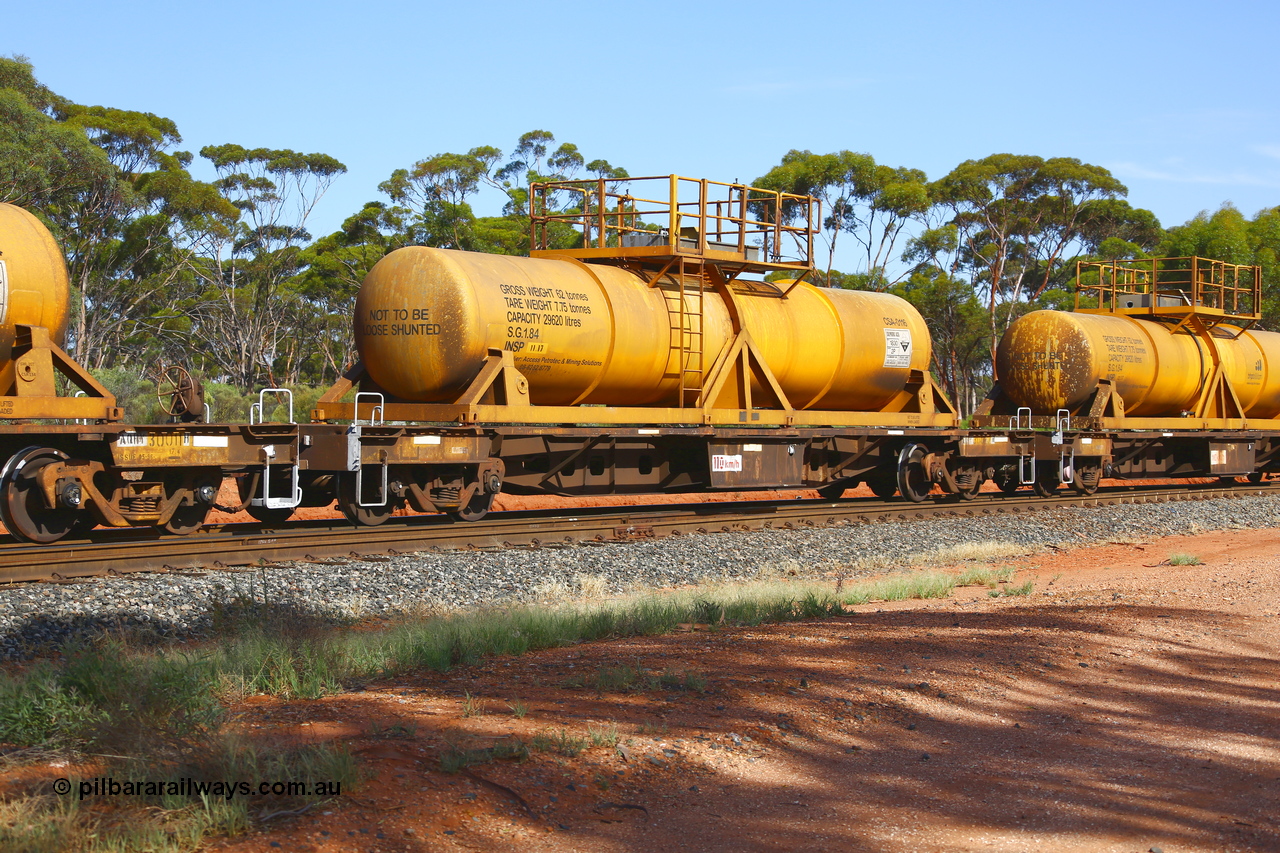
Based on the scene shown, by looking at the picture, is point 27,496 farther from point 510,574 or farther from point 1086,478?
point 1086,478

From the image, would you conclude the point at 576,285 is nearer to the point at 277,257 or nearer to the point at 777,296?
the point at 777,296

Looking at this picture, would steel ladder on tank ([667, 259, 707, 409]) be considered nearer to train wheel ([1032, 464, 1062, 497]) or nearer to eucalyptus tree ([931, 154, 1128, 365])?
train wheel ([1032, 464, 1062, 497])

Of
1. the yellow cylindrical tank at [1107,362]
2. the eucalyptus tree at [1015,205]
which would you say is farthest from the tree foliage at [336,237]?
the yellow cylindrical tank at [1107,362]

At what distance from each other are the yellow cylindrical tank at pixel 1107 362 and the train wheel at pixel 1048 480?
47.6 inches

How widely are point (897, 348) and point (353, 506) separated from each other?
32.5ft

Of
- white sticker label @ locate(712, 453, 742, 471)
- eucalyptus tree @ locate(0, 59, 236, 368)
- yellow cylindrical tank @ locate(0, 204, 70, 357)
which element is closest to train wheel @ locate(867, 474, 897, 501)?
white sticker label @ locate(712, 453, 742, 471)

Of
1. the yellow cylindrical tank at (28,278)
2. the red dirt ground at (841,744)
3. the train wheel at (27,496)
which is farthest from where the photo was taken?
the yellow cylindrical tank at (28,278)

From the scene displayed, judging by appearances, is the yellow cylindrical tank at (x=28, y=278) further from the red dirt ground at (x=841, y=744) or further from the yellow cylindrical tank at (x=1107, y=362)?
the yellow cylindrical tank at (x=1107, y=362)

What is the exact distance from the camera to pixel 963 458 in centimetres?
2034

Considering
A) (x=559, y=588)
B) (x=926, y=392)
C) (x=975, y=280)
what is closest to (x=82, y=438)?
(x=559, y=588)

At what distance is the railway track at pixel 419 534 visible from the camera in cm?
1048

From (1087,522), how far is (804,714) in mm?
13790

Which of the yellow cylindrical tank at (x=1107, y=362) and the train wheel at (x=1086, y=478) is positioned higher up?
the yellow cylindrical tank at (x=1107, y=362)

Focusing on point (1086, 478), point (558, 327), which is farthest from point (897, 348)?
point (558, 327)
